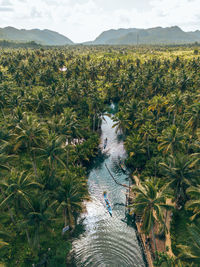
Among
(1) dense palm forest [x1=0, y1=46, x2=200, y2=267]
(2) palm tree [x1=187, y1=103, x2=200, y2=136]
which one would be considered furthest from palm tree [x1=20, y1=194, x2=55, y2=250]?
(2) palm tree [x1=187, y1=103, x2=200, y2=136]

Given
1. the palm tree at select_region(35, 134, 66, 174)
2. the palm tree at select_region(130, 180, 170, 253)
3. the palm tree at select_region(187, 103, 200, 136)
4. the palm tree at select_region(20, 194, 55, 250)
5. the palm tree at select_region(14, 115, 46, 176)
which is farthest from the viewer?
the palm tree at select_region(187, 103, 200, 136)

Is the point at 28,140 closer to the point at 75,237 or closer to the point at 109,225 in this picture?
the point at 75,237

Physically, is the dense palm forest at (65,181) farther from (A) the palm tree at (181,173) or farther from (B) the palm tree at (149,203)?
(A) the palm tree at (181,173)

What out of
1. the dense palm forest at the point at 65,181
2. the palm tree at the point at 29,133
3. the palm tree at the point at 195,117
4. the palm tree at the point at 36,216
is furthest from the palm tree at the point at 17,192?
the palm tree at the point at 195,117

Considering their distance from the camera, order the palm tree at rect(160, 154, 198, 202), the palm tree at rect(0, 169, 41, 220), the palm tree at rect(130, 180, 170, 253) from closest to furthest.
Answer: the palm tree at rect(130, 180, 170, 253) < the palm tree at rect(0, 169, 41, 220) < the palm tree at rect(160, 154, 198, 202)

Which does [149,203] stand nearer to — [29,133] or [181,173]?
[181,173]

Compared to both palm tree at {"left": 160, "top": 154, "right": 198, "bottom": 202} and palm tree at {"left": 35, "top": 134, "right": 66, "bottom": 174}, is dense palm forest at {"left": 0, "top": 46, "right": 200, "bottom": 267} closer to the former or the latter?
palm tree at {"left": 35, "top": 134, "right": 66, "bottom": 174}

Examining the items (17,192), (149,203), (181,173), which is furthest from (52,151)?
(181,173)

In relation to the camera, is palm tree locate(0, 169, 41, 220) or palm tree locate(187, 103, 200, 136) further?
palm tree locate(187, 103, 200, 136)

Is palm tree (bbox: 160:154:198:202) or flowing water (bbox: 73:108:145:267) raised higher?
palm tree (bbox: 160:154:198:202)
